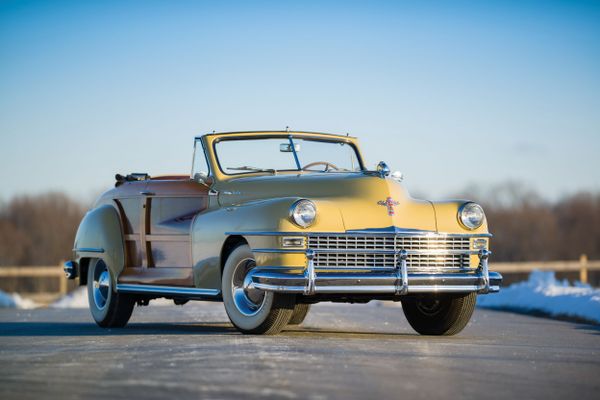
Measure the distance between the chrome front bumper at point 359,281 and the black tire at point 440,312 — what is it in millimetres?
485

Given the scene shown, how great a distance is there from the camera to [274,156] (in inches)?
471

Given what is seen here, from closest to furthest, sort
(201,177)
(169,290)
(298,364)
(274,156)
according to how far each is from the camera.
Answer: (298,364), (169,290), (201,177), (274,156)

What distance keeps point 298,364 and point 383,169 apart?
387cm

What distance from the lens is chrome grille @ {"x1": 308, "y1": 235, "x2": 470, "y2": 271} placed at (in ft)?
32.4

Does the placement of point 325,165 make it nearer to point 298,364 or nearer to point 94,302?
point 94,302

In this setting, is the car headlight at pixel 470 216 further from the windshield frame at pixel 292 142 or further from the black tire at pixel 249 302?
the black tire at pixel 249 302

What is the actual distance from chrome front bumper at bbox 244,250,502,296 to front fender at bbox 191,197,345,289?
210mm

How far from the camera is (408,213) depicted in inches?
406

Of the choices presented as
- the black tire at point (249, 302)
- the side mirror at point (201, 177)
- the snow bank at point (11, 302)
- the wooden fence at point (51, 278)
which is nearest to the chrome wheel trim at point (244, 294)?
the black tire at point (249, 302)

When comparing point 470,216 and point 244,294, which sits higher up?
point 470,216

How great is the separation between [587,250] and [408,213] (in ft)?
230

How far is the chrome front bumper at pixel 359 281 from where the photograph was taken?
31.3 ft

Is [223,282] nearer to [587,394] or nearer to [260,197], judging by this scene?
[260,197]

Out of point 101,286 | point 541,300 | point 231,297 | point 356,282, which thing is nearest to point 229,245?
point 231,297
